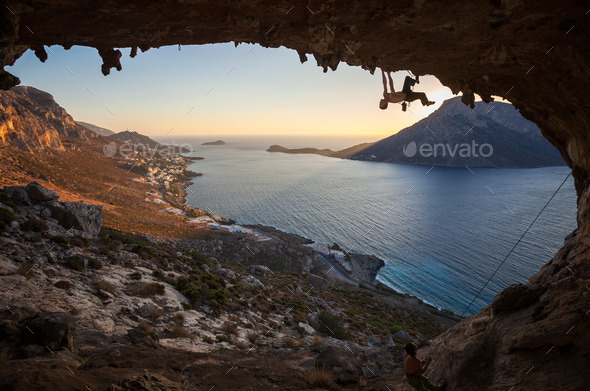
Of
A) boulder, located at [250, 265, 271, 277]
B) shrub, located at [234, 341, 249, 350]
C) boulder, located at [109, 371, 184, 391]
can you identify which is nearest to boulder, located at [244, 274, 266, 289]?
boulder, located at [250, 265, 271, 277]

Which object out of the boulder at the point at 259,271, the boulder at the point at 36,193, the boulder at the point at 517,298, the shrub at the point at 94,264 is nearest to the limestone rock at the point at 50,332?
the shrub at the point at 94,264

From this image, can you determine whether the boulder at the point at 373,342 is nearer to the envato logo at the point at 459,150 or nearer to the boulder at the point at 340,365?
the boulder at the point at 340,365

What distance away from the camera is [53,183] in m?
50.9

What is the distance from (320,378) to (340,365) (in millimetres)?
1193

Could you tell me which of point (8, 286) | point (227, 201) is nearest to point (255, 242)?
point (8, 286)

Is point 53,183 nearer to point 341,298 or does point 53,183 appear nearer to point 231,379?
point 341,298

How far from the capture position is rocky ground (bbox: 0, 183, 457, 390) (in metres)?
6.93

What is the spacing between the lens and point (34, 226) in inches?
588

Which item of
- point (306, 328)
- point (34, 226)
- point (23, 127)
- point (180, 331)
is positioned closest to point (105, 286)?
point (180, 331)

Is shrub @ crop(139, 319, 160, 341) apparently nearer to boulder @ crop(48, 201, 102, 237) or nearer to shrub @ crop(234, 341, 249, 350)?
shrub @ crop(234, 341, 249, 350)

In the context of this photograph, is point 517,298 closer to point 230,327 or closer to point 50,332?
point 230,327

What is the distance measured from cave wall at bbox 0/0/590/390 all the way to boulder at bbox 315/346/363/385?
2901 mm

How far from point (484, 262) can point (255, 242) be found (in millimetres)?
40029

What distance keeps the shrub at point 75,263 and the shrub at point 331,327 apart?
1344 centimetres
